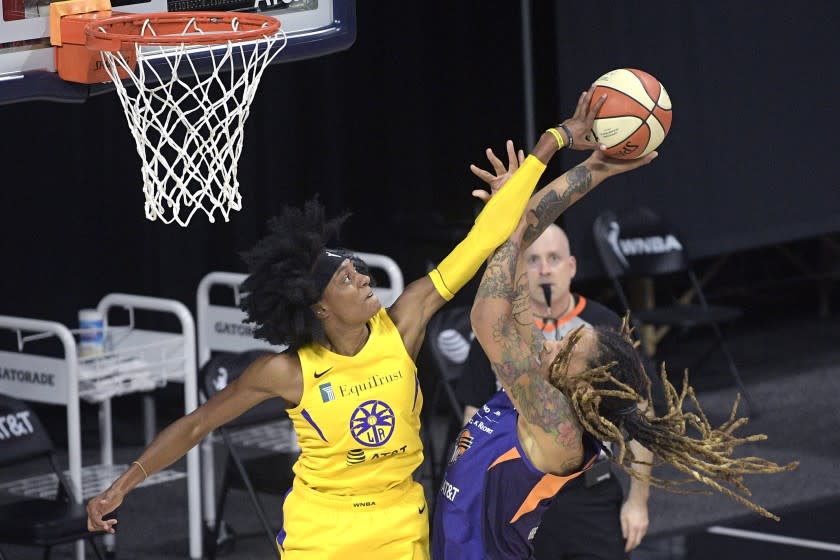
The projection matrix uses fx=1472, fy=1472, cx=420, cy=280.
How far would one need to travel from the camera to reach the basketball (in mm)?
4039

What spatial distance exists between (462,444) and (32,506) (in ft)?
7.69

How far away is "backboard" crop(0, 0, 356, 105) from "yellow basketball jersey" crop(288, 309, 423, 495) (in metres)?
1.14

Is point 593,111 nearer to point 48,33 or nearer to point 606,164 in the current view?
point 606,164

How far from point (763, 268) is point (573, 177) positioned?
816 centimetres

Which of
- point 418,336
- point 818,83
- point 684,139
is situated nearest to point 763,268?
point 818,83

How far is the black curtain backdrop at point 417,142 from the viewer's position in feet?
27.9

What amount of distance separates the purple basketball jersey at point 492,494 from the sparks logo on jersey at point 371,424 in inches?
9.2

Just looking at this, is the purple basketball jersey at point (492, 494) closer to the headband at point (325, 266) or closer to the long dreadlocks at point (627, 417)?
the long dreadlocks at point (627, 417)

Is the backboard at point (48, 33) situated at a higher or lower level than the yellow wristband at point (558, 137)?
higher

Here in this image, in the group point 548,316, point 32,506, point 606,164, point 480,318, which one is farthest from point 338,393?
point 32,506

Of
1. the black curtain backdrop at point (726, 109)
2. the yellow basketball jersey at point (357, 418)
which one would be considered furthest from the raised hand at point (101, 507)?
the black curtain backdrop at point (726, 109)

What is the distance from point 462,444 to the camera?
166 inches

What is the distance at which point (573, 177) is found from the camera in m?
4.12

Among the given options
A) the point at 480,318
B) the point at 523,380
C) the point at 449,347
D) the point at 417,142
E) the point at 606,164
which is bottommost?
the point at 449,347
